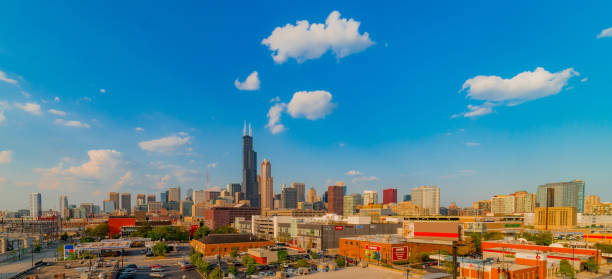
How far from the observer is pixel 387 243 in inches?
3204

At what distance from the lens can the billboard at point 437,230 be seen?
91650 millimetres

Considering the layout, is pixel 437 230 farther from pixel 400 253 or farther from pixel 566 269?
pixel 566 269

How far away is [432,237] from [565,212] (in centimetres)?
16176

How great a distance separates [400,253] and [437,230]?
749 inches

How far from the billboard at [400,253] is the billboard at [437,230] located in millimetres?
13896

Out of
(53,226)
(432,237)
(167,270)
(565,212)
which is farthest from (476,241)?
(53,226)

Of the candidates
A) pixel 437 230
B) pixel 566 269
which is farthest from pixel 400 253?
pixel 566 269

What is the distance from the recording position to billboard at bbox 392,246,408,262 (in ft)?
262

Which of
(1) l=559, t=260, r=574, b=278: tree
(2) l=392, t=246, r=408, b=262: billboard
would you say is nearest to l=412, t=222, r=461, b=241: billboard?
(2) l=392, t=246, r=408, b=262: billboard

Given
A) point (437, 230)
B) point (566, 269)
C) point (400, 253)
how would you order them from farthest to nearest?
point (437, 230)
point (400, 253)
point (566, 269)

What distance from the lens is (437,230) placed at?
9344 centimetres

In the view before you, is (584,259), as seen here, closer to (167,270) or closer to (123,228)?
(167,270)

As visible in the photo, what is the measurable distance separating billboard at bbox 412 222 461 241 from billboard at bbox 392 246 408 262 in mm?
13896

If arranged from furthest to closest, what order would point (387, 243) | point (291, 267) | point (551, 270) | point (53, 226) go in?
point (53, 226)
point (387, 243)
point (291, 267)
point (551, 270)
